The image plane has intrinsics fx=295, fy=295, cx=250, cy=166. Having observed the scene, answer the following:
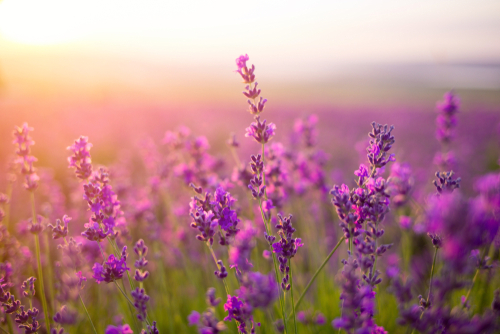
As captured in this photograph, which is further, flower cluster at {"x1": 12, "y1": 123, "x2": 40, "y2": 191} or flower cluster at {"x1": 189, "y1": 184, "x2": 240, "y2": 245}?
flower cluster at {"x1": 12, "y1": 123, "x2": 40, "y2": 191}

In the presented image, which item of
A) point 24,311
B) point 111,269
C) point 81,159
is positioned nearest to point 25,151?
point 81,159

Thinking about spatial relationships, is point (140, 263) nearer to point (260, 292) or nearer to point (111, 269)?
point (111, 269)

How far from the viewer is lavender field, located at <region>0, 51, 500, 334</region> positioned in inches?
45.9

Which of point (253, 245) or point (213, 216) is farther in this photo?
point (253, 245)

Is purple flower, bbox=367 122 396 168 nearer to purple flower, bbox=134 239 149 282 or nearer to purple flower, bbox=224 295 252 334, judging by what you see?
purple flower, bbox=224 295 252 334

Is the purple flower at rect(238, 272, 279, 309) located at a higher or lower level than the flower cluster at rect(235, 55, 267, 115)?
lower

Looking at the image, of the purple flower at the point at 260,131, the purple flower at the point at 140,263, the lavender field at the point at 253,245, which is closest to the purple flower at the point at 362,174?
the lavender field at the point at 253,245

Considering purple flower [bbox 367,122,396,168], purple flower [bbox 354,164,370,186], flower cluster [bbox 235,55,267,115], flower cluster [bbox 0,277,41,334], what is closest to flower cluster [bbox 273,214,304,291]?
purple flower [bbox 354,164,370,186]

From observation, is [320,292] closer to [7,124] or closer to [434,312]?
[434,312]

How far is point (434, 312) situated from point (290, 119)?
12.9m

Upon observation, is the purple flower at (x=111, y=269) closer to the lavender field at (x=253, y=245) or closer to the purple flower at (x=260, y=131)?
the lavender field at (x=253, y=245)

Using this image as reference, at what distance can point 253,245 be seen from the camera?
2.22 m

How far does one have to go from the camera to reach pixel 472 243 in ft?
2.98

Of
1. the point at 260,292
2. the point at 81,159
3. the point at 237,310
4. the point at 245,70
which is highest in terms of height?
the point at 245,70
